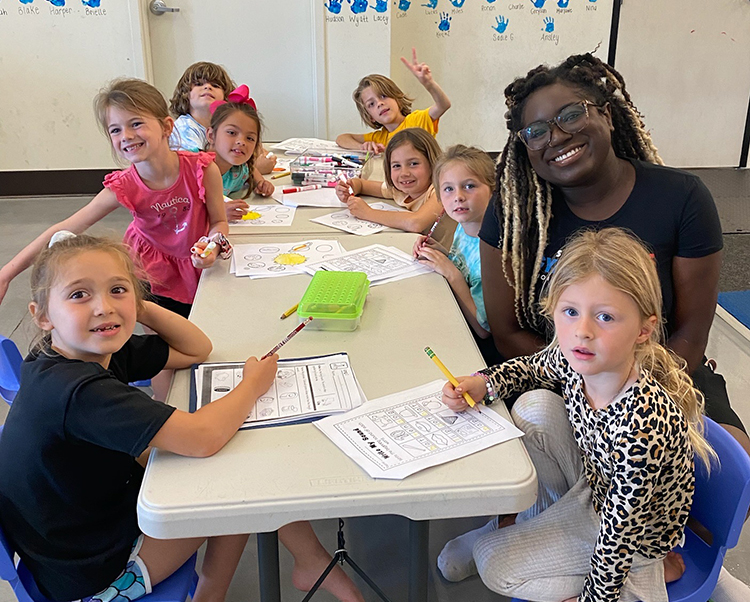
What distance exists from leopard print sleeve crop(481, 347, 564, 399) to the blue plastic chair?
24.3 inches

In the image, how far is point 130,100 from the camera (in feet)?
5.85

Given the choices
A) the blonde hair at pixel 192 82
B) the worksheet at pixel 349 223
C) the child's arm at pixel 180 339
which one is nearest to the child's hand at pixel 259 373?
the child's arm at pixel 180 339

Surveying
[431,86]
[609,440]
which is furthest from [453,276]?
[431,86]

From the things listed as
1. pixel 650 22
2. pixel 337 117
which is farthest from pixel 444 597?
pixel 650 22

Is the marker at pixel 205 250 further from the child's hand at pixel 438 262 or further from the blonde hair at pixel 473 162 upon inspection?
the blonde hair at pixel 473 162

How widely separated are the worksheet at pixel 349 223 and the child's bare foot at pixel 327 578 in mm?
921

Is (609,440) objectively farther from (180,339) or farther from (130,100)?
(130,100)

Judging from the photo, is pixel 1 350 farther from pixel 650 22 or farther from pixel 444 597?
pixel 650 22

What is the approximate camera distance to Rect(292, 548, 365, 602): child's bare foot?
138cm

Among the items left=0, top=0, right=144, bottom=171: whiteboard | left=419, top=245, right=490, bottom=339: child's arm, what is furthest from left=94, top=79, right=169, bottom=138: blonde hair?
left=0, top=0, right=144, bottom=171: whiteboard

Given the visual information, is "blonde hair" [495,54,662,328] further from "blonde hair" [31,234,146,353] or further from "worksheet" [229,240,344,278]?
"blonde hair" [31,234,146,353]

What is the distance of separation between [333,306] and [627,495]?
0.63 meters

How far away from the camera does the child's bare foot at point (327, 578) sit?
138 centimetres

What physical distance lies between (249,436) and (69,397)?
268 millimetres
